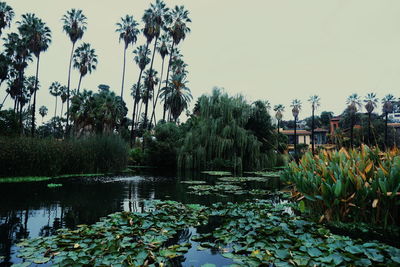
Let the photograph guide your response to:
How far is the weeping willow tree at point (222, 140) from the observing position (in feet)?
66.7

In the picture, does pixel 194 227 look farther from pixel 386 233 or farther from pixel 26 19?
pixel 26 19

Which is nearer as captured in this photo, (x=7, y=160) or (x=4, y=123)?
(x=7, y=160)

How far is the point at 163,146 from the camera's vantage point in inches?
990

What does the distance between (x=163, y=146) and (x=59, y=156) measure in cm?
1202

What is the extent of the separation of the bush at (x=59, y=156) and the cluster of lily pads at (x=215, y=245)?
9.71 m

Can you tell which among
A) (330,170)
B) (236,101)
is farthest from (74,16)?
(330,170)

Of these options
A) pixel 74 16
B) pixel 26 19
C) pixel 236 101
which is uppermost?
pixel 74 16

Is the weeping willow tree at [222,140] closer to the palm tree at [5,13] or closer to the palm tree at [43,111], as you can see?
the palm tree at [5,13]

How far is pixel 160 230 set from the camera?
4.41m

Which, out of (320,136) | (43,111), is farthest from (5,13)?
(320,136)

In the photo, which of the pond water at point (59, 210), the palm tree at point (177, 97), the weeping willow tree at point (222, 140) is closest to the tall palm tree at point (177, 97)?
the palm tree at point (177, 97)

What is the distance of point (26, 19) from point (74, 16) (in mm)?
5364

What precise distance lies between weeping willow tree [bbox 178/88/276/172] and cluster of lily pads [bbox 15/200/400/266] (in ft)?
49.9

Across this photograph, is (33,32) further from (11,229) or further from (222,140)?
(11,229)
